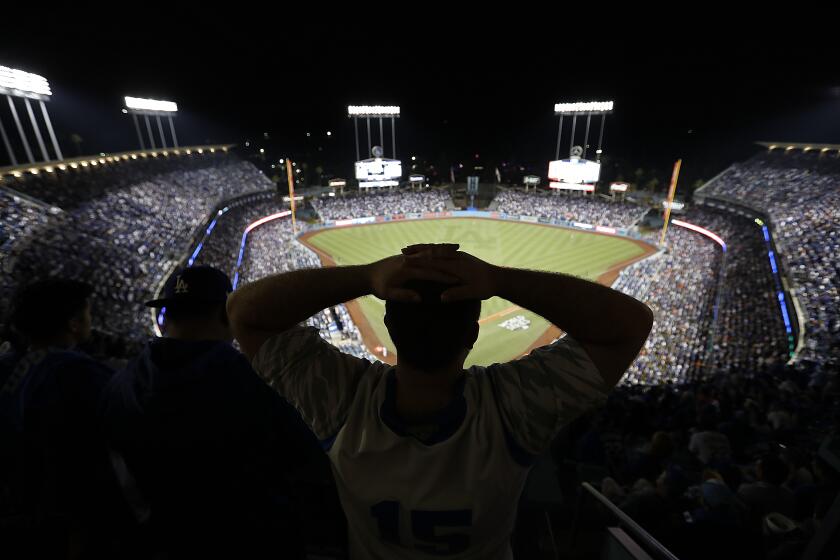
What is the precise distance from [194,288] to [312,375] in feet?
4.06

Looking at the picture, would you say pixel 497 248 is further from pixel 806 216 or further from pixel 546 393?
pixel 546 393

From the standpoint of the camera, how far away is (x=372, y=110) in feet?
186

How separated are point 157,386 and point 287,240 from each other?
38.6 meters

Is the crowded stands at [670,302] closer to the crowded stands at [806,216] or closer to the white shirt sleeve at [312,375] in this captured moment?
the crowded stands at [806,216]

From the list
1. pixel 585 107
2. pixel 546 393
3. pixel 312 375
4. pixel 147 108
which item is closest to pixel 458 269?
pixel 546 393

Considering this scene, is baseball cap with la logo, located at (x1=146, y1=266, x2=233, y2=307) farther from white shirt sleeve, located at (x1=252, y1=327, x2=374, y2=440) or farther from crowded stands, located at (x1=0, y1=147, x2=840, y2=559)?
crowded stands, located at (x1=0, y1=147, x2=840, y2=559)

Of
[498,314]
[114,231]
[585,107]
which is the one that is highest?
[585,107]

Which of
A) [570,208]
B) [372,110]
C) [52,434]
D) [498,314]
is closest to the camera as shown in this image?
[52,434]

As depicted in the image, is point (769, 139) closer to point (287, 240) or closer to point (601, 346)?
point (287, 240)

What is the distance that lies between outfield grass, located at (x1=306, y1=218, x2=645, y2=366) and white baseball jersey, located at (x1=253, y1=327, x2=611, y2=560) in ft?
66.6

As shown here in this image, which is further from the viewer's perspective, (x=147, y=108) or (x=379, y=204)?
(x=379, y=204)

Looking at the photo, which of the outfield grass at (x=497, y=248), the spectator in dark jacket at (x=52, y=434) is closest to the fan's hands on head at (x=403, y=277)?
the spectator in dark jacket at (x=52, y=434)

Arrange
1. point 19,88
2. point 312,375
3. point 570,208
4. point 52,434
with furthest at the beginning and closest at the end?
1. point 570,208
2. point 19,88
3. point 52,434
4. point 312,375

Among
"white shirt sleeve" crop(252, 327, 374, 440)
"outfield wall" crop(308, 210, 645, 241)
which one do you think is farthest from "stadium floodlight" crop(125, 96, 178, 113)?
"white shirt sleeve" crop(252, 327, 374, 440)
